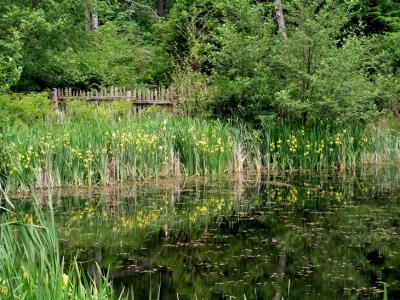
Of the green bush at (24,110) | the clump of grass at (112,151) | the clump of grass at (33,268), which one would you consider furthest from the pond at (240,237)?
the green bush at (24,110)

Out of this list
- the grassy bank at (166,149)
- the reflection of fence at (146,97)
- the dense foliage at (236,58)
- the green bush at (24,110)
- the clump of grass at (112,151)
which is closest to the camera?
the clump of grass at (112,151)

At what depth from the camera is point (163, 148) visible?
42.8 ft

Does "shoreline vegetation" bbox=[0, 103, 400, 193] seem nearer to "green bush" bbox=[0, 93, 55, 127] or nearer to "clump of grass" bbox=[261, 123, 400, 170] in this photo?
"clump of grass" bbox=[261, 123, 400, 170]

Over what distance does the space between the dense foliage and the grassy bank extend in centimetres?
64

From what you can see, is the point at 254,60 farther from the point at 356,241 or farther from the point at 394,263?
the point at 394,263

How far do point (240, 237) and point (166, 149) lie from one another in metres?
4.67

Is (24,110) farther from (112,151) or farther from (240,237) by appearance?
(240,237)

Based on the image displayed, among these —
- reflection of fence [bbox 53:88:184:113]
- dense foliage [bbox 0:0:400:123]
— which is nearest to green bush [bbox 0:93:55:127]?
dense foliage [bbox 0:0:400:123]

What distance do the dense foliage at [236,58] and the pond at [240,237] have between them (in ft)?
8.26

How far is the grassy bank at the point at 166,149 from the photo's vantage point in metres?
11.4

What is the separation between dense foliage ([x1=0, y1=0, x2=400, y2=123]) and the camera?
14570mm

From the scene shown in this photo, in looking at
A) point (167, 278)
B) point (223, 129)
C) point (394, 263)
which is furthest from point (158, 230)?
point (223, 129)

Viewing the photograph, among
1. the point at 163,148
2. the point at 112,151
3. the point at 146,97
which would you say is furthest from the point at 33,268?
the point at 146,97

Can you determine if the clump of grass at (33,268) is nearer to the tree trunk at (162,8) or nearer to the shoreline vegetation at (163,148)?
the shoreline vegetation at (163,148)
